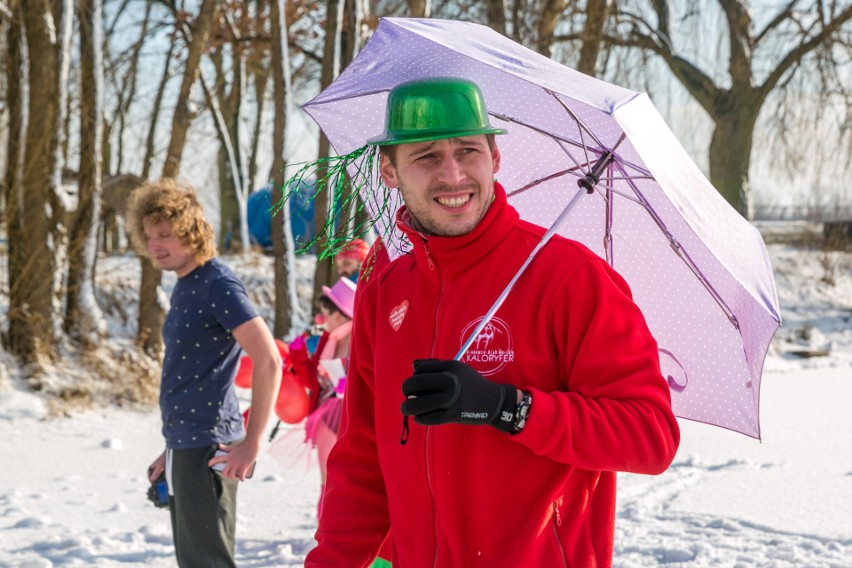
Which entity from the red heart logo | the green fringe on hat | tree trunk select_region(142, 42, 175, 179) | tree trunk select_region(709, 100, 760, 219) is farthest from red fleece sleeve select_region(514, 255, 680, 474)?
tree trunk select_region(709, 100, 760, 219)

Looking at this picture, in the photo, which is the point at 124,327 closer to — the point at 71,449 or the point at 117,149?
the point at 71,449

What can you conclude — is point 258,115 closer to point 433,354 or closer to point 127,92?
point 127,92

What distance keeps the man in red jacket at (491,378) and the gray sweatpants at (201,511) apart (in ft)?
5.08

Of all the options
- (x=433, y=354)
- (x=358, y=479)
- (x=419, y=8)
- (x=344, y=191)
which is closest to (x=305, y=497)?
(x=344, y=191)

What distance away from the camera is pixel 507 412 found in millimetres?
1928

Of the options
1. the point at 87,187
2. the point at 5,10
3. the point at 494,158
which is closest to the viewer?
the point at 494,158

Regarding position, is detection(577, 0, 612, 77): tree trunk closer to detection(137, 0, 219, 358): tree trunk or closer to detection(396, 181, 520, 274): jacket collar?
detection(137, 0, 219, 358): tree trunk

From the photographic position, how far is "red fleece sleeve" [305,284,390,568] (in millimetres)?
2400

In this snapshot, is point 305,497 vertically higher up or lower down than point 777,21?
lower down

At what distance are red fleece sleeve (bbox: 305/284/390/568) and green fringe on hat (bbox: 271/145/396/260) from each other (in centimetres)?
55

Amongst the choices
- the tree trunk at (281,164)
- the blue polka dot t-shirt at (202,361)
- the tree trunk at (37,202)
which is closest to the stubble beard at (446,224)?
the blue polka dot t-shirt at (202,361)

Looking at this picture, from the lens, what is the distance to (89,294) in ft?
37.3

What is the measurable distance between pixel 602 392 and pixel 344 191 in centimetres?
137

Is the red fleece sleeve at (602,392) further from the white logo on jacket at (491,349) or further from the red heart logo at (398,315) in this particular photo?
the red heart logo at (398,315)
